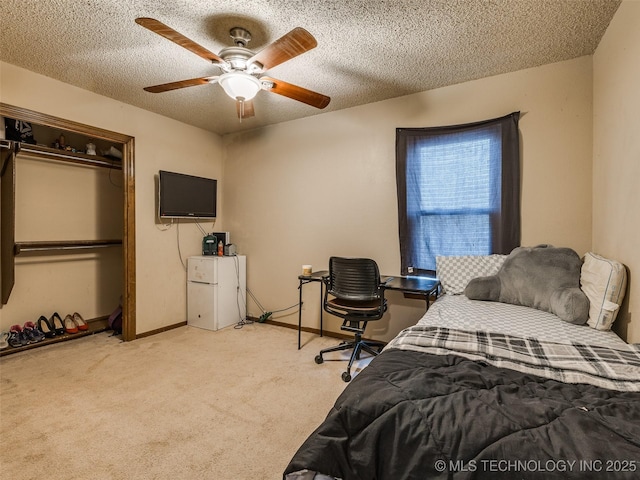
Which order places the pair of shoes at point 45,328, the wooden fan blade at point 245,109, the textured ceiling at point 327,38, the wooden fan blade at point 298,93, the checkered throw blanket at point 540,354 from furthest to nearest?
the pair of shoes at point 45,328, the wooden fan blade at point 245,109, the wooden fan blade at point 298,93, the textured ceiling at point 327,38, the checkered throw blanket at point 540,354

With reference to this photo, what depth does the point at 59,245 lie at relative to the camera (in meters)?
3.21

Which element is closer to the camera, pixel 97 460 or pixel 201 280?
pixel 97 460

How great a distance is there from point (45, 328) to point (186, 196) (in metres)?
1.98

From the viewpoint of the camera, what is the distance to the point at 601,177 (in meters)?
2.21

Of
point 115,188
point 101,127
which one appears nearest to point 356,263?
point 101,127

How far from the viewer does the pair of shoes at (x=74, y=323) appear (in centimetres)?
334

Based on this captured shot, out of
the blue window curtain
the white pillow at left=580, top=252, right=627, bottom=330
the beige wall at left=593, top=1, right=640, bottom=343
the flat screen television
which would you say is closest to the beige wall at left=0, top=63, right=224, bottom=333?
the flat screen television

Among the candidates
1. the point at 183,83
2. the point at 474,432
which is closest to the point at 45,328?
the point at 183,83

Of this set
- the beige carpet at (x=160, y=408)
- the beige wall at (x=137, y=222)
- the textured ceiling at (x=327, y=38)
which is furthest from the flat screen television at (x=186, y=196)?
the beige carpet at (x=160, y=408)

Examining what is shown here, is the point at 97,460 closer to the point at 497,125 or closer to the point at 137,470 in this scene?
the point at 137,470

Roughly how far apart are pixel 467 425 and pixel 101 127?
389 centimetres

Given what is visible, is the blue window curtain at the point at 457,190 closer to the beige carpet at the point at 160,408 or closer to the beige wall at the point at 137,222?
the beige carpet at the point at 160,408

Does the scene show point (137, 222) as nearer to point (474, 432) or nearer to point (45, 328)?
point (45, 328)

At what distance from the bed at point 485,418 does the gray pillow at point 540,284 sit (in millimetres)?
548
